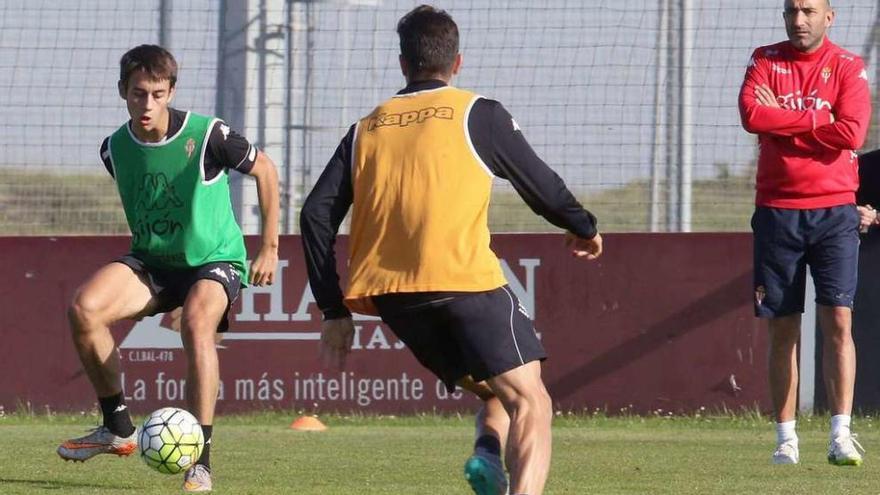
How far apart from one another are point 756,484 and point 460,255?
2.59 metres

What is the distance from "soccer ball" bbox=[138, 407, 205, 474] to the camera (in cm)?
721

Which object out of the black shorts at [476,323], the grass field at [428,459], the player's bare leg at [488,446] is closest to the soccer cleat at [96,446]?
the grass field at [428,459]

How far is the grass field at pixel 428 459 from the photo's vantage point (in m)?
7.59

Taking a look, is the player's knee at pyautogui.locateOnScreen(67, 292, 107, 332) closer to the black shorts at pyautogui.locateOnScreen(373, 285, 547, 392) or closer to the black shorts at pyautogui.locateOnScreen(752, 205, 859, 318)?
the black shorts at pyautogui.locateOnScreen(373, 285, 547, 392)

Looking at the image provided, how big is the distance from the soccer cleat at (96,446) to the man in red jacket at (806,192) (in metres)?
3.11

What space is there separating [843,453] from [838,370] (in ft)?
1.51

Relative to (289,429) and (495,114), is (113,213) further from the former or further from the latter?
(495,114)

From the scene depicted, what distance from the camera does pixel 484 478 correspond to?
5648 millimetres

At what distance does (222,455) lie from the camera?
9.39 meters

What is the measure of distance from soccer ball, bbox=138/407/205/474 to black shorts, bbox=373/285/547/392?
1781mm

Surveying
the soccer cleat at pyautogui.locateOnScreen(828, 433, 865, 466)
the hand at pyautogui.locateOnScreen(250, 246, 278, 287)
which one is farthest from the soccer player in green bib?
the soccer cleat at pyautogui.locateOnScreen(828, 433, 865, 466)

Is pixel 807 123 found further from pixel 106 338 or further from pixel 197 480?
pixel 106 338

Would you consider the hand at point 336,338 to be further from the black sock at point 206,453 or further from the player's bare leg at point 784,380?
the player's bare leg at point 784,380

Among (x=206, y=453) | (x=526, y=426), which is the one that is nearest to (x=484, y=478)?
(x=526, y=426)
